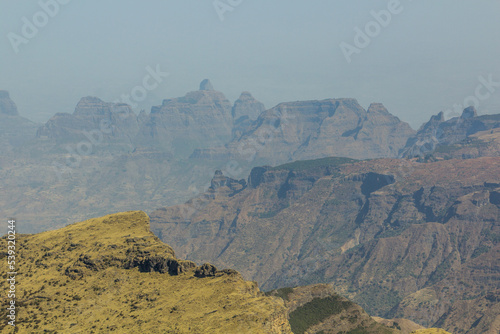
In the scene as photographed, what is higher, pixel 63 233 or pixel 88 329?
pixel 63 233

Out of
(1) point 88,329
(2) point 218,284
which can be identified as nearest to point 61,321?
(1) point 88,329

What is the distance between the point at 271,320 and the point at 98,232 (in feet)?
221

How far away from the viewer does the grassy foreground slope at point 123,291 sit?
117m

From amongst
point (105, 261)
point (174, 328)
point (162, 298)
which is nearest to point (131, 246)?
point (105, 261)

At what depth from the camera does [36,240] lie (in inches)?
6147

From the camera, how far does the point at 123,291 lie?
436ft

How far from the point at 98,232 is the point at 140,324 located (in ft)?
151

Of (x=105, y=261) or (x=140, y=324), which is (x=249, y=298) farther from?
(x=105, y=261)

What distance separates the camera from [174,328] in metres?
116

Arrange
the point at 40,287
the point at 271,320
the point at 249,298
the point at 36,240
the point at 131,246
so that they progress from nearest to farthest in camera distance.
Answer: the point at 271,320 < the point at 249,298 < the point at 40,287 < the point at 131,246 < the point at 36,240

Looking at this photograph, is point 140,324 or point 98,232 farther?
point 98,232

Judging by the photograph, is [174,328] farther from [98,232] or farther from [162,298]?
[98,232]

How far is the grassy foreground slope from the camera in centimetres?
11738

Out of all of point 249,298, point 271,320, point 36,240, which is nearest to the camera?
point 271,320
